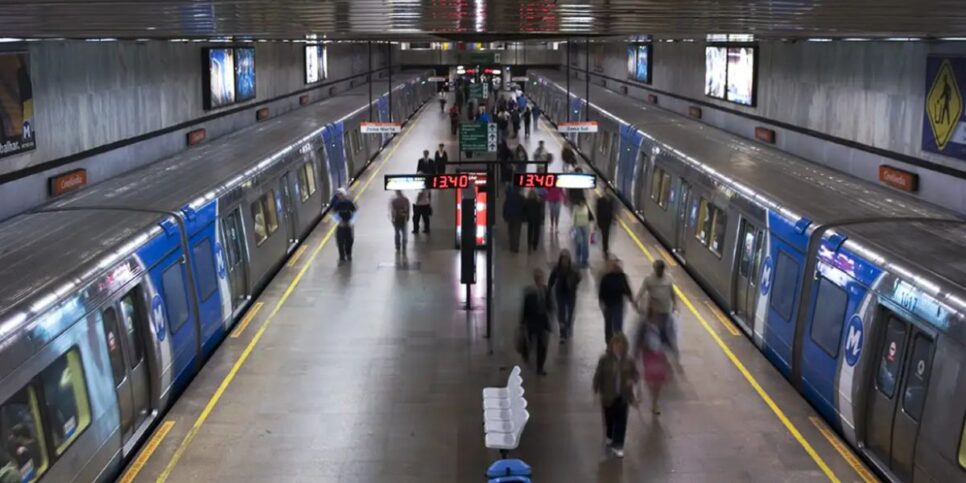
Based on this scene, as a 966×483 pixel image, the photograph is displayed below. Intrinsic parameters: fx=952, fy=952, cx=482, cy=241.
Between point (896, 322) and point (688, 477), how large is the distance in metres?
2.33

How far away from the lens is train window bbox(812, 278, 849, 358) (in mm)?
9586

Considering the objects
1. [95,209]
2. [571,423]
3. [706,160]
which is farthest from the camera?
[706,160]

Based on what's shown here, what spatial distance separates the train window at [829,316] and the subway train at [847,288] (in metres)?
0.02

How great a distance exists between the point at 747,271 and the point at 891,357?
15.4 feet

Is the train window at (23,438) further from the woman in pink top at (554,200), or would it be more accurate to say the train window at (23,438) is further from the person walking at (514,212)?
the woman in pink top at (554,200)

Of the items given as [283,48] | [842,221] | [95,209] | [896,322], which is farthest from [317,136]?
[896,322]

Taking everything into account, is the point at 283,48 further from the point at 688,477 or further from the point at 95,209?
the point at 688,477

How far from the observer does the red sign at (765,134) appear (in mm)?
20656

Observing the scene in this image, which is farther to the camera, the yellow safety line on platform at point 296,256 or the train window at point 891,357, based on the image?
the yellow safety line on platform at point 296,256

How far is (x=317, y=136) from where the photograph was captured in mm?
22750

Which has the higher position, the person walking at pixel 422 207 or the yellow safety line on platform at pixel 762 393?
the person walking at pixel 422 207

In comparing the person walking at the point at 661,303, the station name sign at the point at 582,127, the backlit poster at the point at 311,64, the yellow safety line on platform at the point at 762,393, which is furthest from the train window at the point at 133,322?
the backlit poster at the point at 311,64

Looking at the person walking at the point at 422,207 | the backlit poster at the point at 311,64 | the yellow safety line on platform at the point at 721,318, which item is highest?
the backlit poster at the point at 311,64

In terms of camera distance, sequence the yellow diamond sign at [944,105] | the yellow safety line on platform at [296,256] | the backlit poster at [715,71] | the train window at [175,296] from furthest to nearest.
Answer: the backlit poster at [715,71] → the yellow safety line on platform at [296,256] → the yellow diamond sign at [944,105] → the train window at [175,296]
